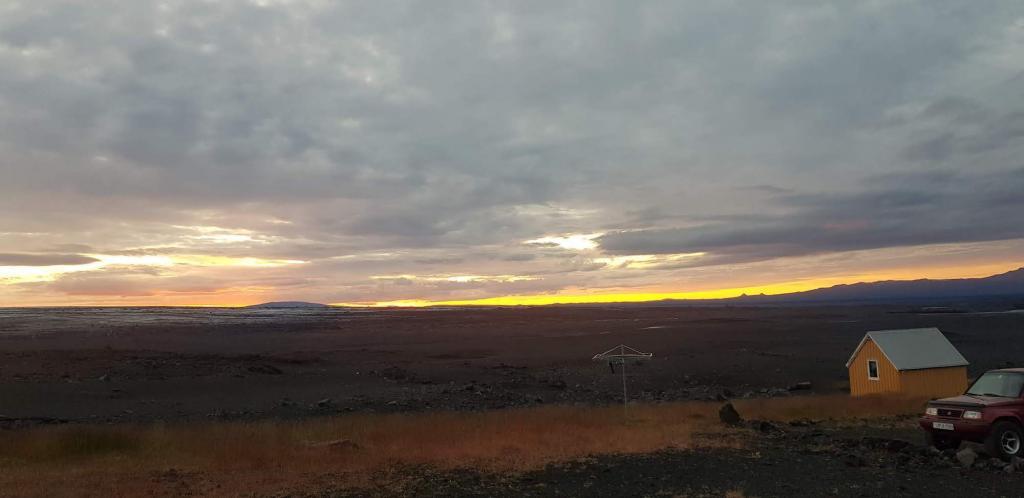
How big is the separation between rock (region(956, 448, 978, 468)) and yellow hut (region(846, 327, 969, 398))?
18554mm

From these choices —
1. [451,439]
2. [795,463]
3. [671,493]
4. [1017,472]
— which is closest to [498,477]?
[671,493]

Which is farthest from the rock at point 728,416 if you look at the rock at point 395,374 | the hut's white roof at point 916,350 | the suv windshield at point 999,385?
the rock at point 395,374

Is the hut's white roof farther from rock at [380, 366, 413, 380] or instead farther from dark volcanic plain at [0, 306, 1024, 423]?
rock at [380, 366, 413, 380]

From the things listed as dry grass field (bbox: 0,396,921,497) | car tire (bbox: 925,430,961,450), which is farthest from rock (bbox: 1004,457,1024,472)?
dry grass field (bbox: 0,396,921,497)

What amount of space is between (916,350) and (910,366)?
1.66m

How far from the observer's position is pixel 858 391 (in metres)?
35.5

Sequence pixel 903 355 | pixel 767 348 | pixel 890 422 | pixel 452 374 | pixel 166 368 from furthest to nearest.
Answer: pixel 767 348
pixel 452 374
pixel 166 368
pixel 903 355
pixel 890 422

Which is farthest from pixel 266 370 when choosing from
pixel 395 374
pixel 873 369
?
pixel 873 369

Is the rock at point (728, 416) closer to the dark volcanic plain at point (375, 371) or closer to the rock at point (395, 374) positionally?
the dark volcanic plain at point (375, 371)

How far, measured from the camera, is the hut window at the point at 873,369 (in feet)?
112

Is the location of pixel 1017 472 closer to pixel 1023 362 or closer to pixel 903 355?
A: pixel 903 355

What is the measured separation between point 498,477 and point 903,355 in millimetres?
26754

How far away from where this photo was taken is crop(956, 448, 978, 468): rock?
14.9 meters

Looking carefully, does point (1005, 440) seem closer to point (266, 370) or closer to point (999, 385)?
point (999, 385)
